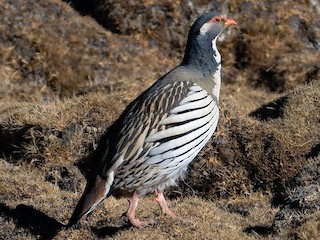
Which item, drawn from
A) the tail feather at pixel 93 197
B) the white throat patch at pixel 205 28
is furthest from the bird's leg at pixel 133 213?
the white throat patch at pixel 205 28

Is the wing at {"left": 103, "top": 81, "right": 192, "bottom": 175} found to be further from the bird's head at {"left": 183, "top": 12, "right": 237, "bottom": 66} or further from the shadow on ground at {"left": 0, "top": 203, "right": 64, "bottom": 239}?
the shadow on ground at {"left": 0, "top": 203, "right": 64, "bottom": 239}

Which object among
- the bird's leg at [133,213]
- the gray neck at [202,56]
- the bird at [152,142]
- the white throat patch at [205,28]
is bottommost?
the bird's leg at [133,213]

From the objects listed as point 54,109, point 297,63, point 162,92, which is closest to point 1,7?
point 54,109

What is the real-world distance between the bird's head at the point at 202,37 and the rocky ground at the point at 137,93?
5.49ft

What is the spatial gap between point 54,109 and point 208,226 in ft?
12.8

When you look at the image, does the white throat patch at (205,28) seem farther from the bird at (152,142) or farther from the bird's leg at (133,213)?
the bird's leg at (133,213)

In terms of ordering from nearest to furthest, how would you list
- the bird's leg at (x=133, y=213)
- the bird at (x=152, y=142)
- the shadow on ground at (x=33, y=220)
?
the bird at (x=152, y=142) < the bird's leg at (x=133, y=213) < the shadow on ground at (x=33, y=220)

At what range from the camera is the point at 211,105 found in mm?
8477

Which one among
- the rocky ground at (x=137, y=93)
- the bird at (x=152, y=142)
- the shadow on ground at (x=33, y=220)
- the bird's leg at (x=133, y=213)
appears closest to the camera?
the bird at (x=152, y=142)

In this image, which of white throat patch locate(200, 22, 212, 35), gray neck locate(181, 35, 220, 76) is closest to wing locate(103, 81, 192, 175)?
gray neck locate(181, 35, 220, 76)

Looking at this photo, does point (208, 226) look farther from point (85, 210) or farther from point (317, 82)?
point (317, 82)

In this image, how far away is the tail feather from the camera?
8219 millimetres

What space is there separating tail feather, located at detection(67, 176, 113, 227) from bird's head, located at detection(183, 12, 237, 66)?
5.23ft

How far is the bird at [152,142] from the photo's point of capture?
8.20 metres
